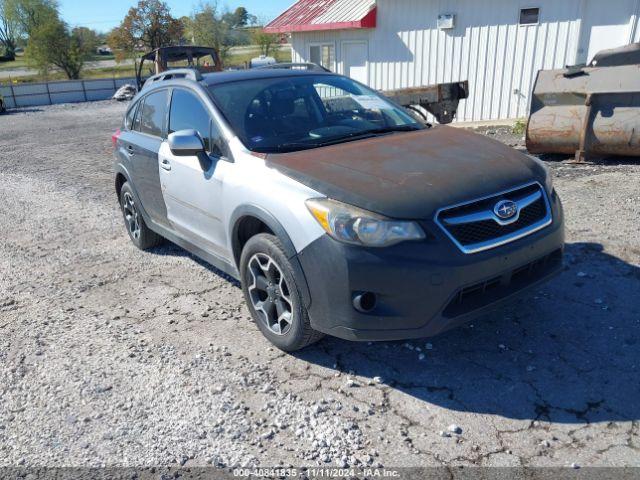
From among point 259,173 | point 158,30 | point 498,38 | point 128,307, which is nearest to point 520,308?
point 259,173

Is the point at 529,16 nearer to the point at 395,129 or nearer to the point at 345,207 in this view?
the point at 395,129

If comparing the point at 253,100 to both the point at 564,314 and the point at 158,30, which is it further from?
the point at 158,30

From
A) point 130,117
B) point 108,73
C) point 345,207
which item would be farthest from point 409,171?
point 108,73

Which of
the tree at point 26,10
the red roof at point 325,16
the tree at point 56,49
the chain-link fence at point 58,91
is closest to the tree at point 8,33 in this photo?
the tree at point 26,10

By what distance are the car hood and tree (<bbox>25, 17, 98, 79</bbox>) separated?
42.6 m

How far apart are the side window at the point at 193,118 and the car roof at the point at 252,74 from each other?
0.68ft

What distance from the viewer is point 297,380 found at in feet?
10.8

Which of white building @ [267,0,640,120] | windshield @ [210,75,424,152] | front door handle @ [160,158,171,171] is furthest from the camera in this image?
white building @ [267,0,640,120]

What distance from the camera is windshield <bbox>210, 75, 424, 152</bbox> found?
3783mm

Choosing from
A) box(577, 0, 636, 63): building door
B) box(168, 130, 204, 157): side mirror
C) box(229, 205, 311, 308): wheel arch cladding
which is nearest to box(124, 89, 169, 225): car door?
box(168, 130, 204, 157): side mirror

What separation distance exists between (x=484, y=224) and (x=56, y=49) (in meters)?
43.9

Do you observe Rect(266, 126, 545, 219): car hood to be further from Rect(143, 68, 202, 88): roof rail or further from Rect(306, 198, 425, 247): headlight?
Rect(143, 68, 202, 88): roof rail

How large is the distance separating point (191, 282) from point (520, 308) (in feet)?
9.19

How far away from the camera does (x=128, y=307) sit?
4.41 meters
